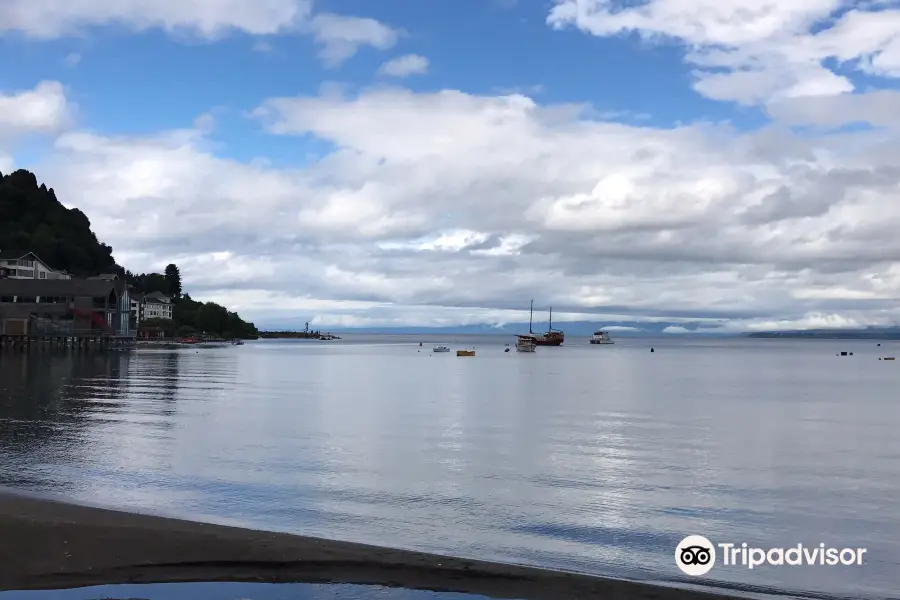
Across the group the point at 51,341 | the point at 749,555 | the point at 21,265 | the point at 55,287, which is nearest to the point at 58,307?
the point at 55,287

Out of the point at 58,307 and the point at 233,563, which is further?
the point at 58,307

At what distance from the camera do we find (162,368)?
275ft

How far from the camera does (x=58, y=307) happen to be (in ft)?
454

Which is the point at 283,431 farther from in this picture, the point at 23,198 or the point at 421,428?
the point at 23,198

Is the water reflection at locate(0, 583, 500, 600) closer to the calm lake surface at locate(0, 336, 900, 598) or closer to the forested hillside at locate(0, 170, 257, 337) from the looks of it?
the calm lake surface at locate(0, 336, 900, 598)

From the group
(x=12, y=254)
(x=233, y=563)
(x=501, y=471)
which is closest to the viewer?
(x=233, y=563)

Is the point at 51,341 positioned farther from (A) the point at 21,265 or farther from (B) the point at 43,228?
(B) the point at 43,228

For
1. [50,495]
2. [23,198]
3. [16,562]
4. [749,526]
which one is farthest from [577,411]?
[23,198]

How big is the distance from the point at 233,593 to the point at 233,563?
149cm

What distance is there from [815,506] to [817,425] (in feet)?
79.0

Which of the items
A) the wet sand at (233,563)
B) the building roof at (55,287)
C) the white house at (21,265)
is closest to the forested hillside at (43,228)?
the white house at (21,265)

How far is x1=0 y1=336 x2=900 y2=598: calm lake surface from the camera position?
56.3 ft

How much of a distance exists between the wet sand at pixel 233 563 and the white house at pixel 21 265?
154 m

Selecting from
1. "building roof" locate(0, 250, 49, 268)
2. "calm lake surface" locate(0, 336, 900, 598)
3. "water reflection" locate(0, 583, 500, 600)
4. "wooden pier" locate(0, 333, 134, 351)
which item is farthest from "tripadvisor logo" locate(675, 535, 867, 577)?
"building roof" locate(0, 250, 49, 268)
